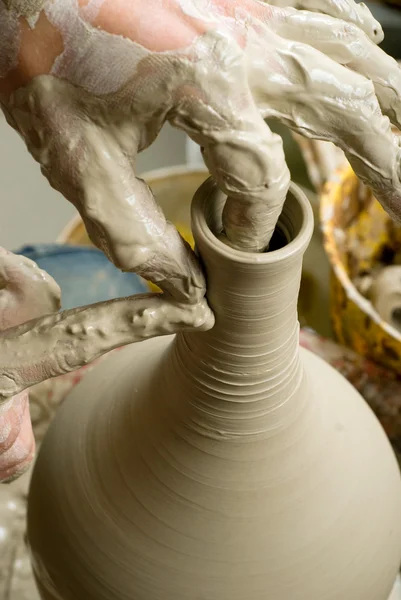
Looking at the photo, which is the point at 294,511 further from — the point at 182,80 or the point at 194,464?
the point at 182,80

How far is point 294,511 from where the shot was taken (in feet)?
2.98

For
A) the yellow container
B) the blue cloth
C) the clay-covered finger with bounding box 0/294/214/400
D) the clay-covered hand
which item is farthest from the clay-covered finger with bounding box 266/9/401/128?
the blue cloth


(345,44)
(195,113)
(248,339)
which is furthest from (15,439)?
(345,44)

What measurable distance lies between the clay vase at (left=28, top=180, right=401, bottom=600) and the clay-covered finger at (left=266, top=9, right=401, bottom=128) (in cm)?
16

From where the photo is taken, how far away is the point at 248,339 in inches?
31.4

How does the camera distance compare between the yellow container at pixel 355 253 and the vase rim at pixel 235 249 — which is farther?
the yellow container at pixel 355 253

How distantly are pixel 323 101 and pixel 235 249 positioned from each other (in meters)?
0.18

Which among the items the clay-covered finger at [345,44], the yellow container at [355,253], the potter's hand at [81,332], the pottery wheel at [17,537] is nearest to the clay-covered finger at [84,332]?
the potter's hand at [81,332]

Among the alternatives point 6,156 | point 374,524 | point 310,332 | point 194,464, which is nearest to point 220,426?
point 194,464

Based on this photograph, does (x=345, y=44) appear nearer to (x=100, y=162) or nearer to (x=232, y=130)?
(x=232, y=130)

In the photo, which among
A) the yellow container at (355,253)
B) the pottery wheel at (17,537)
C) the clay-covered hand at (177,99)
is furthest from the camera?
the yellow container at (355,253)

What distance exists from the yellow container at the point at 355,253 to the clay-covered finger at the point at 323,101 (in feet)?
3.66

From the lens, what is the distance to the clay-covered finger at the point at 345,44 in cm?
73

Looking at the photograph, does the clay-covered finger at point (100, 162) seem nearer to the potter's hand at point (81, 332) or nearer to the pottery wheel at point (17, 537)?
the potter's hand at point (81, 332)
